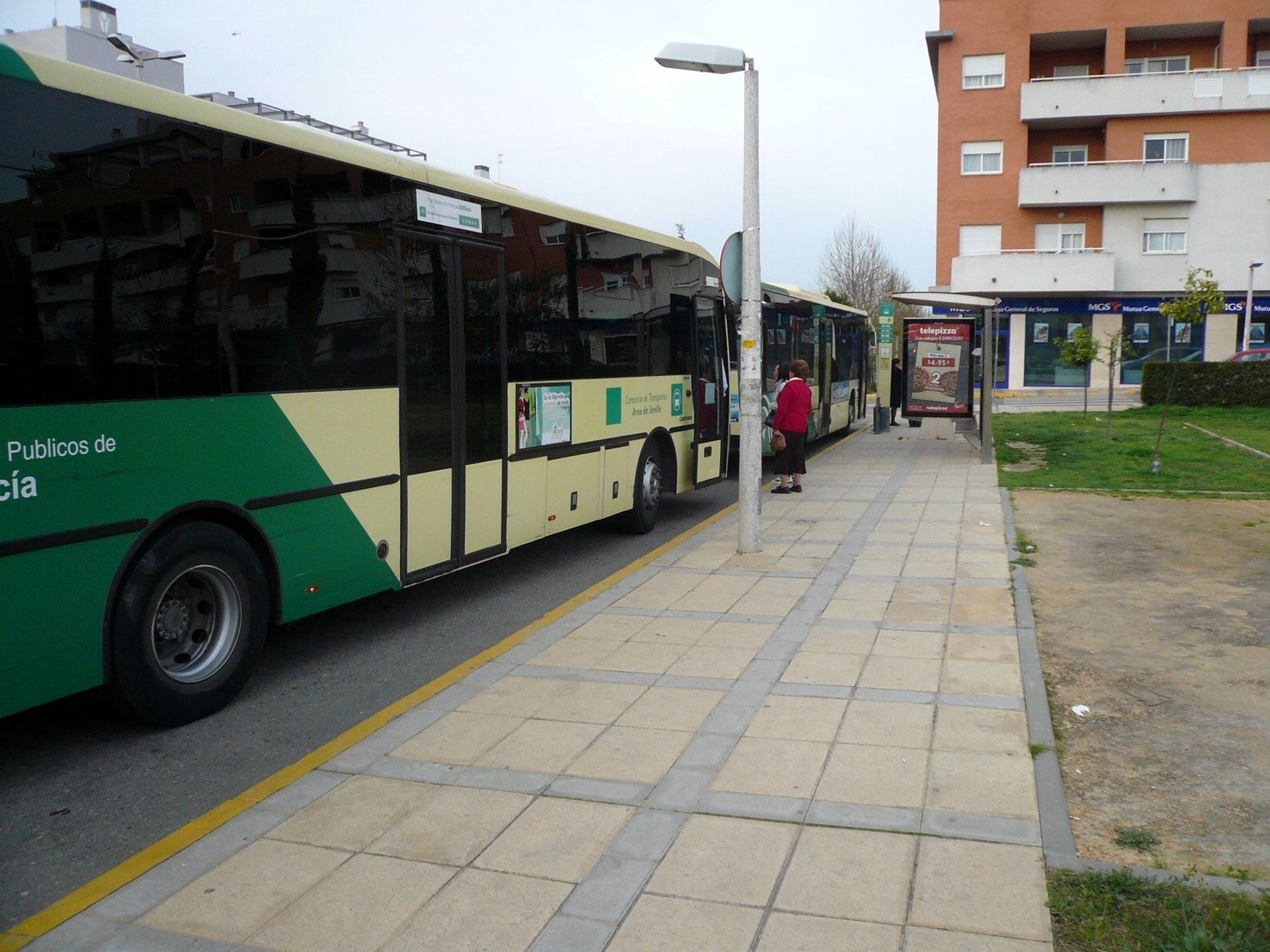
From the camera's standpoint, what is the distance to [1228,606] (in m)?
7.80

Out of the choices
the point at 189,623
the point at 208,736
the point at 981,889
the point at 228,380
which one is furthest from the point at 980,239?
the point at 981,889

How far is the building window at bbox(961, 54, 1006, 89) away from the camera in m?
43.0

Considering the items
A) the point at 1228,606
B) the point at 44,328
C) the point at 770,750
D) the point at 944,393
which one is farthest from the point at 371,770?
the point at 944,393

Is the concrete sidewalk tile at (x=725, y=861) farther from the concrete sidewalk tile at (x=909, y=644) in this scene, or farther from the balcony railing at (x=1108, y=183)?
the balcony railing at (x=1108, y=183)

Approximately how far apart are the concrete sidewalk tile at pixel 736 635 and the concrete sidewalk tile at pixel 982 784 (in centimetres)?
210

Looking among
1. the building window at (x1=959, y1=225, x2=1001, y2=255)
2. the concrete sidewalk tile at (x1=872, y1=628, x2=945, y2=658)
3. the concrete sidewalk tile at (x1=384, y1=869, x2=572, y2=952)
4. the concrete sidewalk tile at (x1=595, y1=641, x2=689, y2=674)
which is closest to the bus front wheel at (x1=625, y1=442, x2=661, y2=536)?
the concrete sidewalk tile at (x1=595, y1=641, x2=689, y2=674)

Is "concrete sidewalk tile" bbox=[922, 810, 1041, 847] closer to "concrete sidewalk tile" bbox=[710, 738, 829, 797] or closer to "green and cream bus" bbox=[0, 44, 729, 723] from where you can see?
"concrete sidewalk tile" bbox=[710, 738, 829, 797]

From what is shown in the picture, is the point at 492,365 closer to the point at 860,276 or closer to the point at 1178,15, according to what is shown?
the point at 1178,15

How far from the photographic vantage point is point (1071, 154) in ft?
146

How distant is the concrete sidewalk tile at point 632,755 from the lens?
484cm

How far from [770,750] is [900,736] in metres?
0.66

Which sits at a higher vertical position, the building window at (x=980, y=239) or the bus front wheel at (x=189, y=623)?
the building window at (x=980, y=239)

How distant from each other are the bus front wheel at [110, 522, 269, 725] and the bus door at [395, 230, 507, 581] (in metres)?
1.47

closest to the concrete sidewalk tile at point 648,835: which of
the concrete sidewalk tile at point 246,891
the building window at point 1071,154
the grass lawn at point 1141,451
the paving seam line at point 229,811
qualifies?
the concrete sidewalk tile at point 246,891
